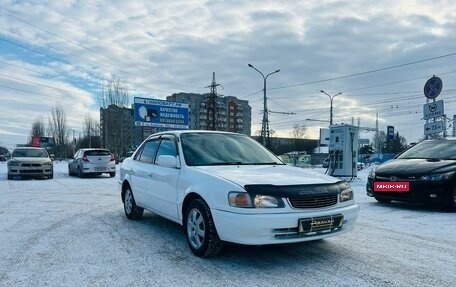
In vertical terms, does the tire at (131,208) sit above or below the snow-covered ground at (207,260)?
above

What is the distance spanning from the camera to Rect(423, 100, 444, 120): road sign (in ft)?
39.3

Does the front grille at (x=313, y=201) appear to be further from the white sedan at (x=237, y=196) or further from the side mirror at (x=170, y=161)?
the side mirror at (x=170, y=161)

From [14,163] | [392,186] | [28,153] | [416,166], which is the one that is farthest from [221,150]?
[28,153]

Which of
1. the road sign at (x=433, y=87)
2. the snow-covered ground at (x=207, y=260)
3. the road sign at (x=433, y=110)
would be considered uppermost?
the road sign at (x=433, y=87)

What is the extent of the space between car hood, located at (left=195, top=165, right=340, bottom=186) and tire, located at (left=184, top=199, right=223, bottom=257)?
1.45 ft

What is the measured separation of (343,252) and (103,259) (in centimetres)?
284

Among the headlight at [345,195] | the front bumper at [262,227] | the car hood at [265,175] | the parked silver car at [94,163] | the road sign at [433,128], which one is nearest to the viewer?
the front bumper at [262,227]

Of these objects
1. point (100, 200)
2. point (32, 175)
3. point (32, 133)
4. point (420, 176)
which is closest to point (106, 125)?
point (32, 175)

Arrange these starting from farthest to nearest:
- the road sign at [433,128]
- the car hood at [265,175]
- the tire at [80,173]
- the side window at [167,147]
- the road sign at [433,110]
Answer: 1. the tire at [80,173]
2. the road sign at [433,128]
3. the road sign at [433,110]
4. the side window at [167,147]
5. the car hood at [265,175]

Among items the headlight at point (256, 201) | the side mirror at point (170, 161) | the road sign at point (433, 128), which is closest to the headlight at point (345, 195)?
the headlight at point (256, 201)

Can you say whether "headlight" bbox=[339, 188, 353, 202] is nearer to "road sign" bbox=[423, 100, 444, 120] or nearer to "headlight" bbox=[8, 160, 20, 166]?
"road sign" bbox=[423, 100, 444, 120]

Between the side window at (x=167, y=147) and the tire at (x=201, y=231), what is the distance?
1.13m

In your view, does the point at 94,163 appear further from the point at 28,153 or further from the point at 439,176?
the point at 439,176

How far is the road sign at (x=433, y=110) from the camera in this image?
12.0m
